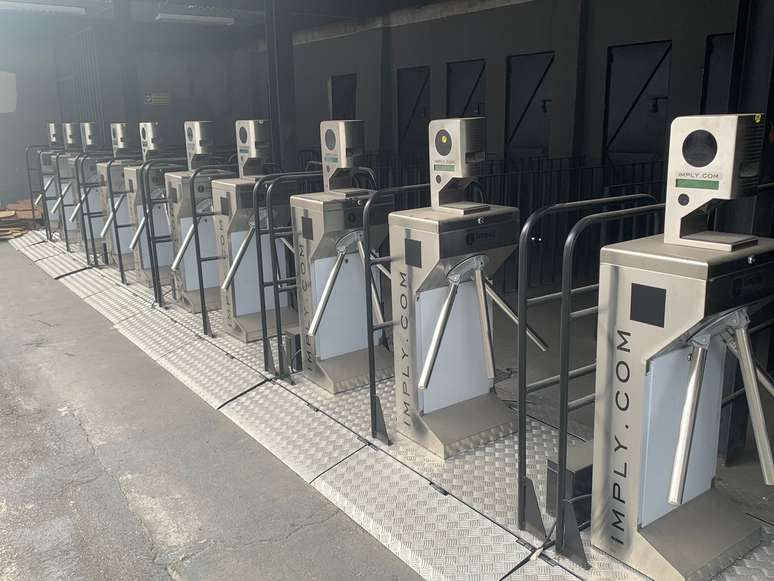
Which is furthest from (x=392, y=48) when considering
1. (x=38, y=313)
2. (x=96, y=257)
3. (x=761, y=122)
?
(x=761, y=122)

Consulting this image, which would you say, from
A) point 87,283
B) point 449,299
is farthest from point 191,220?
point 449,299

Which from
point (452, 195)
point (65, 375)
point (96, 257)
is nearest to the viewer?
point (452, 195)

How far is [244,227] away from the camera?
165 inches

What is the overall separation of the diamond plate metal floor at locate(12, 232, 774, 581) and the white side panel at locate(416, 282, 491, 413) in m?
0.25

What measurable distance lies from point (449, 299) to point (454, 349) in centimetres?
33

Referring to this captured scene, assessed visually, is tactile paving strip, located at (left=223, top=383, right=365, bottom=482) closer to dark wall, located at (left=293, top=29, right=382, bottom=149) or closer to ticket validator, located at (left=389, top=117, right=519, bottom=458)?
ticket validator, located at (left=389, top=117, right=519, bottom=458)

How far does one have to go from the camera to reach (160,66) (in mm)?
10656

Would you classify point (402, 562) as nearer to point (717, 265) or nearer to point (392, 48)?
point (717, 265)

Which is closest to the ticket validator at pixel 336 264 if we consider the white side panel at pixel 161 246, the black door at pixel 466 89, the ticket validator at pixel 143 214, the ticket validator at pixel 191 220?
the ticket validator at pixel 191 220

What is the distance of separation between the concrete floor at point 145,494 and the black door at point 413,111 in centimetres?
516

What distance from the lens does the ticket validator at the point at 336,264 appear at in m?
3.28

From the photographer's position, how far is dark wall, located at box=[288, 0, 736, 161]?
5.34 metres

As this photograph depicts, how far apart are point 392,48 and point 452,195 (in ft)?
20.0

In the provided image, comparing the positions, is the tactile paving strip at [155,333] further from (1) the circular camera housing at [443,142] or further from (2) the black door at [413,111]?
(2) the black door at [413,111]
